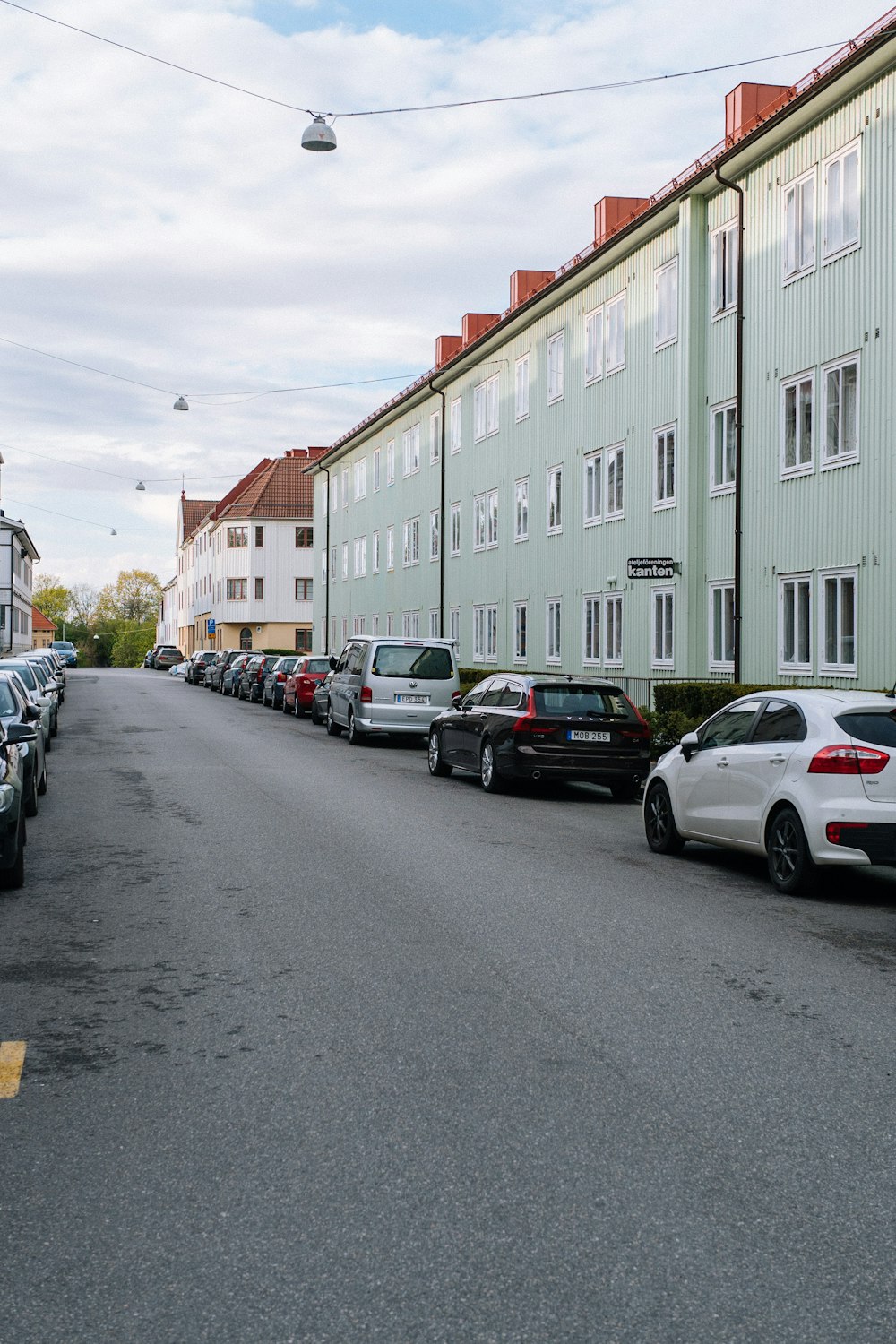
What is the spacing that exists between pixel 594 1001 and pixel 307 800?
937cm

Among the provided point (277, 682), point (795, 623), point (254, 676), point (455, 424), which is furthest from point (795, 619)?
point (254, 676)

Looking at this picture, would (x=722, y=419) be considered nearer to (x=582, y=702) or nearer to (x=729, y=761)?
(x=582, y=702)

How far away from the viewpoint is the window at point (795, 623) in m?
21.5

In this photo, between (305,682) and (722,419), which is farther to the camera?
(305,682)

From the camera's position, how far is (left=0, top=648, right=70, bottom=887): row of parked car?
9.45 metres

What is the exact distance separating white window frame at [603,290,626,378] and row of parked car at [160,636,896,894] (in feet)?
39.7

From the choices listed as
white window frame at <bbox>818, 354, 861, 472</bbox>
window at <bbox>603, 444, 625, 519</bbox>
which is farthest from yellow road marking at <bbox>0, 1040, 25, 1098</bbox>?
window at <bbox>603, 444, 625, 519</bbox>

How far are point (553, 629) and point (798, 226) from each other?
41.9ft

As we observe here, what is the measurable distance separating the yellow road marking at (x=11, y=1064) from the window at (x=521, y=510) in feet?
98.1

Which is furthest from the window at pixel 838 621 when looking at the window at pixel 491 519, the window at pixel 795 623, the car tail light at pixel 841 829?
the window at pixel 491 519

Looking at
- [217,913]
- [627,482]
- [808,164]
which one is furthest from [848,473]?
[217,913]

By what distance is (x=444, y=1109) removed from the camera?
15.9 feet

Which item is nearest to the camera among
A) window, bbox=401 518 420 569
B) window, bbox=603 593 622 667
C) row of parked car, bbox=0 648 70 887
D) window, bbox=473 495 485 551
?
row of parked car, bbox=0 648 70 887

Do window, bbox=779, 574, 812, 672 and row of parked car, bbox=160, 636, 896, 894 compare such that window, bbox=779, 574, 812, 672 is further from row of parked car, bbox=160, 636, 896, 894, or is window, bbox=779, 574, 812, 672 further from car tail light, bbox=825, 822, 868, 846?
car tail light, bbox=825, 822, 868, 846
